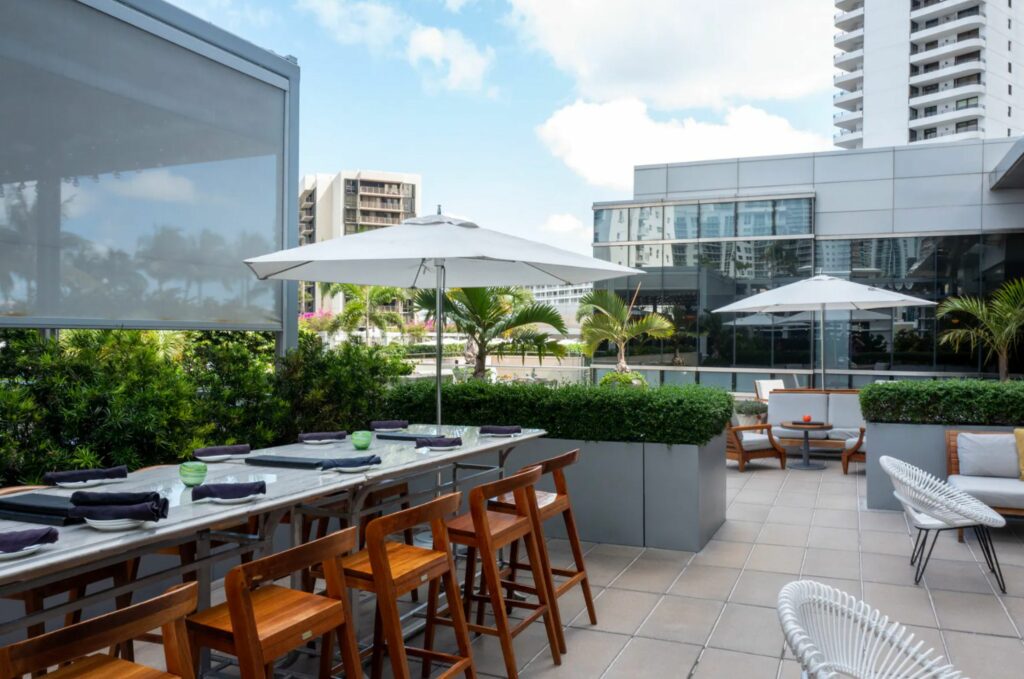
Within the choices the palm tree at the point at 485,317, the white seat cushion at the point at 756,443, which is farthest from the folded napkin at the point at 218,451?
the white seat cushion at the point at 756,443

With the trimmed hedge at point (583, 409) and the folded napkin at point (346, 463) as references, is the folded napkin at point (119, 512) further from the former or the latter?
the trimmed hedge at point (583, 409)

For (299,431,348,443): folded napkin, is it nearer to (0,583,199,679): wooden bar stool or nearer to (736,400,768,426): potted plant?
(0,583,199,679): wooden bar stool

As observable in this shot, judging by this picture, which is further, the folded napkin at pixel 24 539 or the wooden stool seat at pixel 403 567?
the wooden stool seat at pixel 403 567

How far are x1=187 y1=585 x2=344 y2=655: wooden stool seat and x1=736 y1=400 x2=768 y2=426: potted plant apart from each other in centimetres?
1095

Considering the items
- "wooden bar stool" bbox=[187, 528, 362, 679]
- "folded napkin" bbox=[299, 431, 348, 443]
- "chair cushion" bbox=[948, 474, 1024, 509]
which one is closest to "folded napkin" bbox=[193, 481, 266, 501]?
"wooden bar stool" bbox=[187, 528, 362, 679]

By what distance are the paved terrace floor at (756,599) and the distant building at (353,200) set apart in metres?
80.1

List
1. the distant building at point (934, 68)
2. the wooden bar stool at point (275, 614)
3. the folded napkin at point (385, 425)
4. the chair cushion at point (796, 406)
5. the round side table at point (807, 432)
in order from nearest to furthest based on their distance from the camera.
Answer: the wooden bar stool at point (275, 614), the folded napkin at point (385, 425), the round side table at point (807, 432), the chair cushion at point (796, 406), the distant building at point (934, 68)

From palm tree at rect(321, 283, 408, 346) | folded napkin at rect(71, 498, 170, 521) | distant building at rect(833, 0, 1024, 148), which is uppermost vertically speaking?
distant building at rect(833, 0, 1024, 148)

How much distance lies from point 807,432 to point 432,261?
628 centimetres

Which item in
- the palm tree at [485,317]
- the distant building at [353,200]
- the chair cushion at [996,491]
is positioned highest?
the distant building at [353,200]

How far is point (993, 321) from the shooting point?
14492mm

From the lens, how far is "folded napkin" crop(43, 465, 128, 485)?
10.9 feet

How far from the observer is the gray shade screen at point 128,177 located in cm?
490

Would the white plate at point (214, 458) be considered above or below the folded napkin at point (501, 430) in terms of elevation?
below
